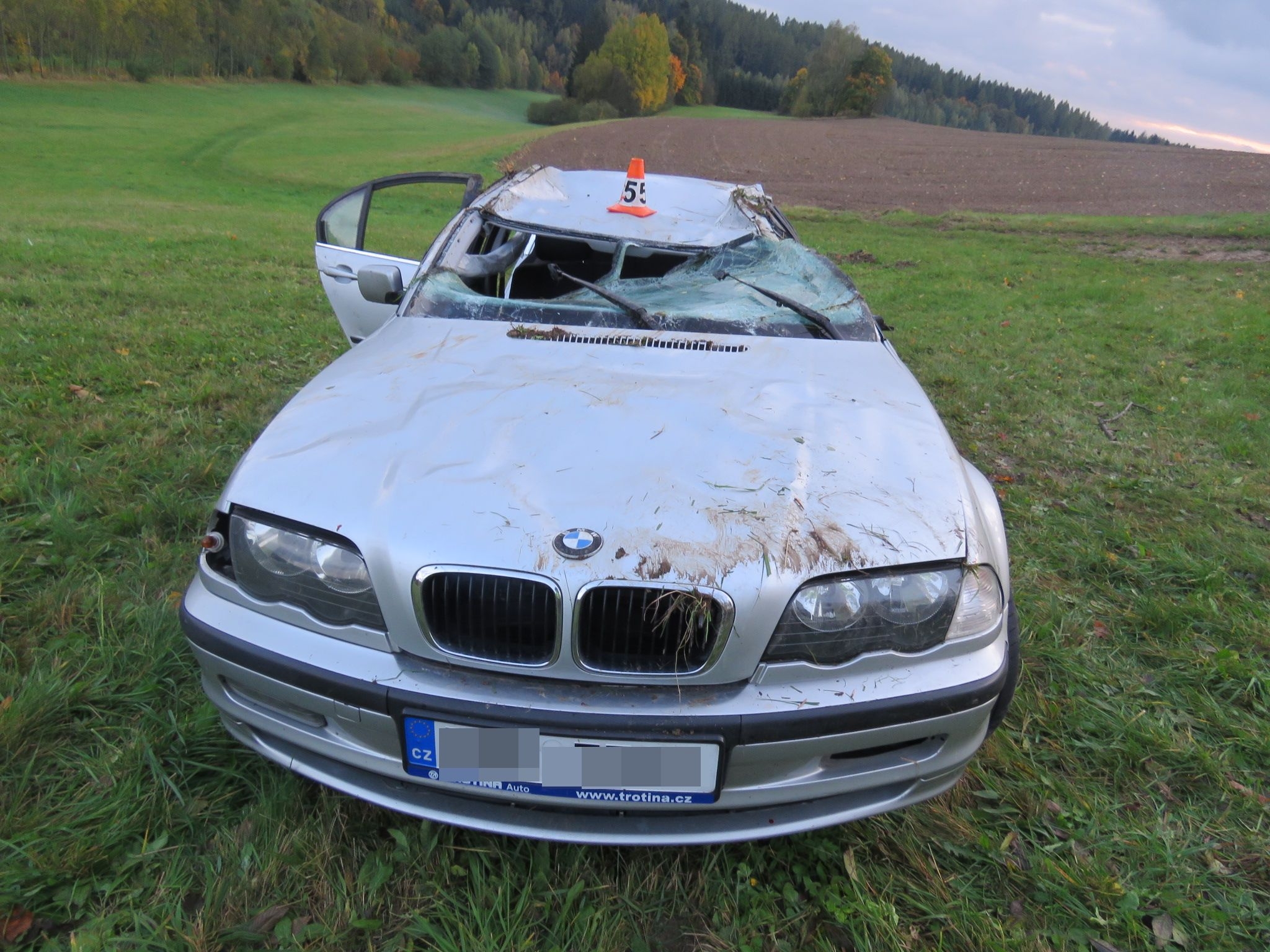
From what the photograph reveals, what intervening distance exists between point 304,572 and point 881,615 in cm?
116

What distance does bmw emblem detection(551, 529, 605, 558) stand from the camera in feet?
4.50

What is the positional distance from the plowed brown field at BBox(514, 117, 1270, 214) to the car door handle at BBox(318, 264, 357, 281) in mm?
17490

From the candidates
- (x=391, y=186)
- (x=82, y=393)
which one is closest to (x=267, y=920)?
(x=391, y=186)

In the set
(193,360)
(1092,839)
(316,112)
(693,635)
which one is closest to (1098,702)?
(1092,839)

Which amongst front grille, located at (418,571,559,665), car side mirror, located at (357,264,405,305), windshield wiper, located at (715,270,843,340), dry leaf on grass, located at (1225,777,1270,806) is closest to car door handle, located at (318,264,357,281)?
car side mirror, located at (357,264,405,305)

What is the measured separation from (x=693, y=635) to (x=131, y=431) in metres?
3.39

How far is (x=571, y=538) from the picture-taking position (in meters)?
1.39

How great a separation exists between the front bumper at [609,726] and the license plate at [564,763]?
2 centimetres

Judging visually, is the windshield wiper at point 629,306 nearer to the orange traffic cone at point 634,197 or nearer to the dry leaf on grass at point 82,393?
the orange traffic cone at point 634,197

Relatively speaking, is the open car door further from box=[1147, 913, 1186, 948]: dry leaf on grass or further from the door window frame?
box=[1147, 913, 1186, 948]: dry leaf on grass

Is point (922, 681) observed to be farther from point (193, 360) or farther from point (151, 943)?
point (193, 360)

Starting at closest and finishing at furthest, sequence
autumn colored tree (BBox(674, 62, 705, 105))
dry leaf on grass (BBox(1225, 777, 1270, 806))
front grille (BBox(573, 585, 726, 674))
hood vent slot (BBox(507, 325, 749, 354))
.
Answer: front grille (BBox(573, 585, 726, 674)) < dry leaf on grass (BBox(1225, 777, 1270, 806)) < hood vent slot (BBox(507, 325, 749, 354)) < autumn colored tree (BBox(674, 62, 705, 105))

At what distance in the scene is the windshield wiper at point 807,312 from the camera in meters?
2.46

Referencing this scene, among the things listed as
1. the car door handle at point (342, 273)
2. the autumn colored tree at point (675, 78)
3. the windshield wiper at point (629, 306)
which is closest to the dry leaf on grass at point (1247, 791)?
the windshield wiper at point (629, 306)
